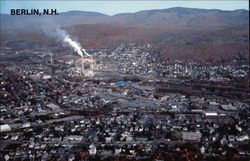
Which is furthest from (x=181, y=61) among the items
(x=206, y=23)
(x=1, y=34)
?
(x=206, y=23)

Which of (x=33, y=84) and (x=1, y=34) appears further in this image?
(x=1, y=34)

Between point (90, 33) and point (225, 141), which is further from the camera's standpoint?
point (90, 33)

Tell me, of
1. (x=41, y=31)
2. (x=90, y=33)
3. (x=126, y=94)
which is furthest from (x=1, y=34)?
(x=126, y=94)

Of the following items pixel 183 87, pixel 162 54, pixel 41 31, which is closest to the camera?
pixel 183 87

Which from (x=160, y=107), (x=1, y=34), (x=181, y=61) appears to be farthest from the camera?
(x=1, y=34)

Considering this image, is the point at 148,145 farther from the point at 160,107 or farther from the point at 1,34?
the point at 1,34

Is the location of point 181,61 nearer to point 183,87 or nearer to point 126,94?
point 183,87

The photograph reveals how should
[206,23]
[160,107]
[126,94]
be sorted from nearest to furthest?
[160,107] < [126,94] < [206,23]

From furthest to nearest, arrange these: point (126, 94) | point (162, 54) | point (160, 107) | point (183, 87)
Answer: point (162, 54) < point (183, 87) < point (126, 94) < point (160, 107)
